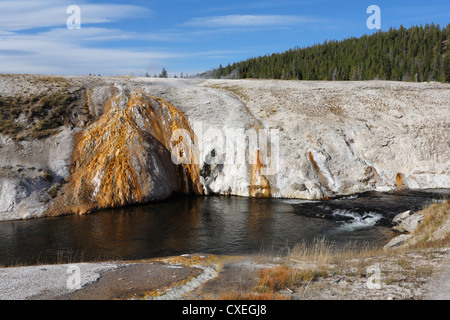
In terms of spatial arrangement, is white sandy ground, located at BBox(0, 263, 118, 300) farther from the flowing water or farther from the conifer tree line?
the conifer tree line

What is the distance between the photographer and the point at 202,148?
107 ft

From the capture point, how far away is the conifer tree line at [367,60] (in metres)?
98.8

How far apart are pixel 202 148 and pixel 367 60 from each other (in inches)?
3752

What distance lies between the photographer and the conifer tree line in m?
98.8

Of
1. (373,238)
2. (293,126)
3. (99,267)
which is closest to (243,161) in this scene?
(293,126)

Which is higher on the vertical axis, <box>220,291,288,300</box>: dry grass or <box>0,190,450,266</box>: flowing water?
<box>220,291,288,300</box>: dry grass

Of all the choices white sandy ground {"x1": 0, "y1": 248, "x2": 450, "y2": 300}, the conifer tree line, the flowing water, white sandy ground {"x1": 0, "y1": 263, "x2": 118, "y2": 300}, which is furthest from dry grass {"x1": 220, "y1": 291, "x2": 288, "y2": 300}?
the conifer tree line

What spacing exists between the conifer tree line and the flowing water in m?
76.6

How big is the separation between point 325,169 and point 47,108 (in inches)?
1105

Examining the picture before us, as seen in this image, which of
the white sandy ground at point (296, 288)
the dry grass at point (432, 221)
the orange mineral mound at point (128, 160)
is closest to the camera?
the white sandy ground at point (296, 288)

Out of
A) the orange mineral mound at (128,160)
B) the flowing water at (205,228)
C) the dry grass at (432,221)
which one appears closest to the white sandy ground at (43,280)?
the flowing water at (205,228)

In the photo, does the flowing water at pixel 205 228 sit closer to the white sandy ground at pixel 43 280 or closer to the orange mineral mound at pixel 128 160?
the orange mineral mound at pixel 128 160

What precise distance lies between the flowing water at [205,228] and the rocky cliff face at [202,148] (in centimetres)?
200

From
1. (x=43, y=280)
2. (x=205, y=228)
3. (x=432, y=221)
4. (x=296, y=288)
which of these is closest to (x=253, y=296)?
(x=296, y=288)
